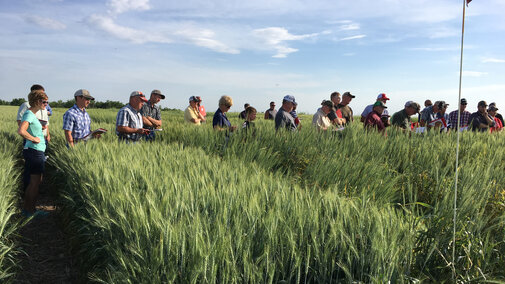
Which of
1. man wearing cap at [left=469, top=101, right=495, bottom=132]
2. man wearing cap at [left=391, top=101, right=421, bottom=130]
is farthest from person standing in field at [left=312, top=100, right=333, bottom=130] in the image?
man wearing cap at [left=469, top=101, right=495, bottom=132]

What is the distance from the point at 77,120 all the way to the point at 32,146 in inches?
29.5

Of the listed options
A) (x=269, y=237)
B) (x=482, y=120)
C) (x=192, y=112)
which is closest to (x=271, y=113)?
(x=192, y=112)

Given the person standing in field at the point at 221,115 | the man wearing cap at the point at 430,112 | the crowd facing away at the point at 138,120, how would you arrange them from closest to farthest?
the crowd facing away at the point at 138,120, the person standing in field at the point at 221,115, the man wearing cap at the point at 430,112

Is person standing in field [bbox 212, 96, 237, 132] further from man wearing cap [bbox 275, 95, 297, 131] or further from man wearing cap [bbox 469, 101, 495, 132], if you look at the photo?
man wearing cap [bbox 469, 101, 495, 132]

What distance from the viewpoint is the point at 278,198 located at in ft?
7.59

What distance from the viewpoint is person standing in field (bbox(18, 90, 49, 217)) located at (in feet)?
16.1

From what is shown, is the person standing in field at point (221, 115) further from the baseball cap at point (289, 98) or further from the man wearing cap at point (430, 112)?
the man wearing cap at point (430, 112)

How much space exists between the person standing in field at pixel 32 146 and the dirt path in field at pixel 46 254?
259 millimetres

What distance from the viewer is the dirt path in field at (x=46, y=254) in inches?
145

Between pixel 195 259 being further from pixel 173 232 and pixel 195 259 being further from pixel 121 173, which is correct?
pixel 121 173

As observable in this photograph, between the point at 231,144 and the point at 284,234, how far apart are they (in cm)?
387

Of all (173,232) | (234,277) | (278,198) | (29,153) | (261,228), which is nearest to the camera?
(234,277)

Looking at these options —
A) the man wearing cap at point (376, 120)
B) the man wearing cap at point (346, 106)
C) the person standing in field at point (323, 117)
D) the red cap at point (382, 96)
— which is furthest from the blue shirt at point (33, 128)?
the red cap at point (382, 96)

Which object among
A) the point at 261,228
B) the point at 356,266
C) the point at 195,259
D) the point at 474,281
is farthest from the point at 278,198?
the point at 474,281
